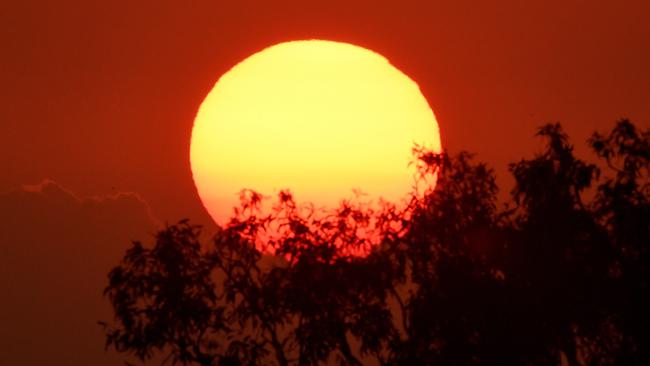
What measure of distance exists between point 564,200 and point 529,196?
956mm

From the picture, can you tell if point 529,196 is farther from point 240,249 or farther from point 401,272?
point 240,249

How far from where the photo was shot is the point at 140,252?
4988 cm

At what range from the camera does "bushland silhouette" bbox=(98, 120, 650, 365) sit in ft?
154

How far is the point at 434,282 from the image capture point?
48.0 meters

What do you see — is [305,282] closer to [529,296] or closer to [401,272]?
[401,272]

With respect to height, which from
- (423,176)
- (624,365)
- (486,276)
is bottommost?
(624,365)

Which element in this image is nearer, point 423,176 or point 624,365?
point 624,365

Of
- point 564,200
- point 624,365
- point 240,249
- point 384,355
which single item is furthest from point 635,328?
point 240,249

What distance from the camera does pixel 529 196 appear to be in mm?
48062

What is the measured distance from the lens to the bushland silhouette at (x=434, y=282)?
46969 millimetres

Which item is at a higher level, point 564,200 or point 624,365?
point 564,200


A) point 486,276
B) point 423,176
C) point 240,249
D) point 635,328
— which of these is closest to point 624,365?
point 635,328

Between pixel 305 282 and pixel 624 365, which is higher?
pixel 305 282

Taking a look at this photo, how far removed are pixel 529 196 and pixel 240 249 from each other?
8.39 meters
